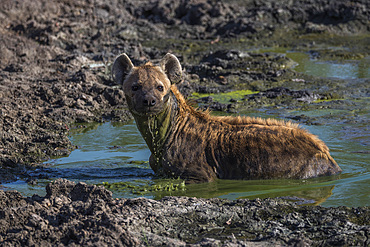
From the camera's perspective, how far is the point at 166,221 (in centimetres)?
493

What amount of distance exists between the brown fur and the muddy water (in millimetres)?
146

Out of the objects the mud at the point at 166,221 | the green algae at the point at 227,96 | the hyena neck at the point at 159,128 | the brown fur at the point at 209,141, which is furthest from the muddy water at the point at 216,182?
the green algae at the point at 227,96

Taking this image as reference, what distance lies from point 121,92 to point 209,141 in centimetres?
487

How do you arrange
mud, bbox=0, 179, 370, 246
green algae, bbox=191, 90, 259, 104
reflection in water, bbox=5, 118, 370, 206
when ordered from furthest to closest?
green algae, bbox=191, 90, 259, 104 < reflection in water, bbox=5, 118, 370, 206 < mud, bbox=0, 179, 370, 246

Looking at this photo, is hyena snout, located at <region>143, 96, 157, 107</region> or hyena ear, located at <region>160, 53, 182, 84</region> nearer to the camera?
hyena snout, located at <region>143, 96, 157, 107</region>

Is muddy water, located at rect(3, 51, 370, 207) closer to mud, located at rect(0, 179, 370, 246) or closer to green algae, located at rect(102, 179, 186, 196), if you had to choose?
green algae, located at rect(102, 179, 186, 196)

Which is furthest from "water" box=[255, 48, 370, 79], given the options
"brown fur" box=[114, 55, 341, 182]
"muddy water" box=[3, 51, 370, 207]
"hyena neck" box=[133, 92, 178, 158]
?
"hyena neck" box=[133, 92, 178, 158]

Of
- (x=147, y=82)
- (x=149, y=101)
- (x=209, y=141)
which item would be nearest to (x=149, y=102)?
(x=149, y=101)

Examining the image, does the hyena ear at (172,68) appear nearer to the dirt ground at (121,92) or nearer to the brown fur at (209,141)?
the brown fur at (209,141)

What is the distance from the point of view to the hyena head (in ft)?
20.9

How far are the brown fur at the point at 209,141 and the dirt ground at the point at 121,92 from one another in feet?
3.91

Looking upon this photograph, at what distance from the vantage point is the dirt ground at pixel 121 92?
15.2 feet

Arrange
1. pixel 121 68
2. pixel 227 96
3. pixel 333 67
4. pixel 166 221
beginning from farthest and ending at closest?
pixel 333 67 → pixel 227 96 → pixel 121 68 → pixel 166 221

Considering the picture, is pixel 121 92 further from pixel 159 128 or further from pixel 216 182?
pixel 216 182
